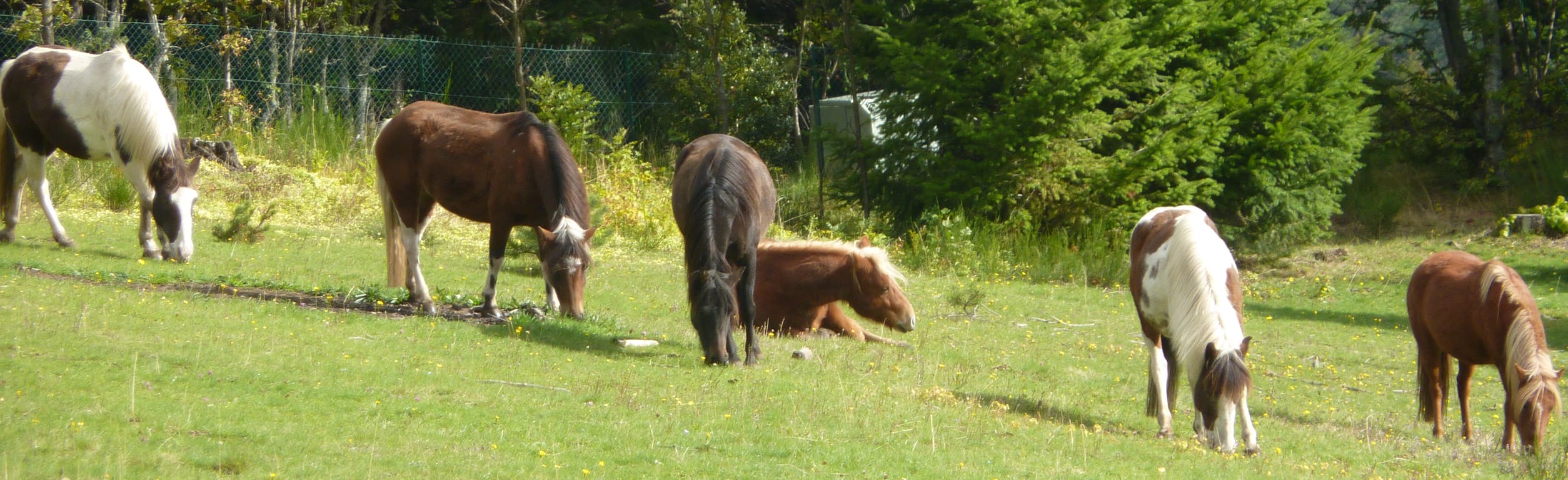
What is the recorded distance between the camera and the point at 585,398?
6.54m

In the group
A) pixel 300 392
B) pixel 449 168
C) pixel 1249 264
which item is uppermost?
pixel 449 168

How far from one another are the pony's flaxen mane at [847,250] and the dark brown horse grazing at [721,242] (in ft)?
5.56

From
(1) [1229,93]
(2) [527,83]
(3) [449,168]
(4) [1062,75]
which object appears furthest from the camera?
(2) [527,83]

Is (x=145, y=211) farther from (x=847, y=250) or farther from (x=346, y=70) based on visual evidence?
(x=346, y=70)

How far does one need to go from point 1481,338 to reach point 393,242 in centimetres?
796

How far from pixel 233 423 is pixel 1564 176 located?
68.3 feet

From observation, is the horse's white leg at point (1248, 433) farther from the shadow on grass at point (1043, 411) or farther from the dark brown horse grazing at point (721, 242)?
the dark brown horse grazing at point (721, 242)

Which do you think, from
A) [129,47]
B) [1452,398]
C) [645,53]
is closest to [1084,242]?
[1452,398]

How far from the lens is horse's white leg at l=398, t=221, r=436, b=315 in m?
9.14

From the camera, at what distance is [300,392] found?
6.02 m

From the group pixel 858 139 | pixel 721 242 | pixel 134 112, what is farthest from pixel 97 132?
pixel 858 139

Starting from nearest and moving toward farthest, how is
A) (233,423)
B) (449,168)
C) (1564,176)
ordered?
(233,423)
(449,168)
(1564,176)

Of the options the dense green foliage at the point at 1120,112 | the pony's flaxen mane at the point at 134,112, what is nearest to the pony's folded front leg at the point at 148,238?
the pony's flaxen mane at the point at 134,112

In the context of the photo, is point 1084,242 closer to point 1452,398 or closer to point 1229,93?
point 1229,93
